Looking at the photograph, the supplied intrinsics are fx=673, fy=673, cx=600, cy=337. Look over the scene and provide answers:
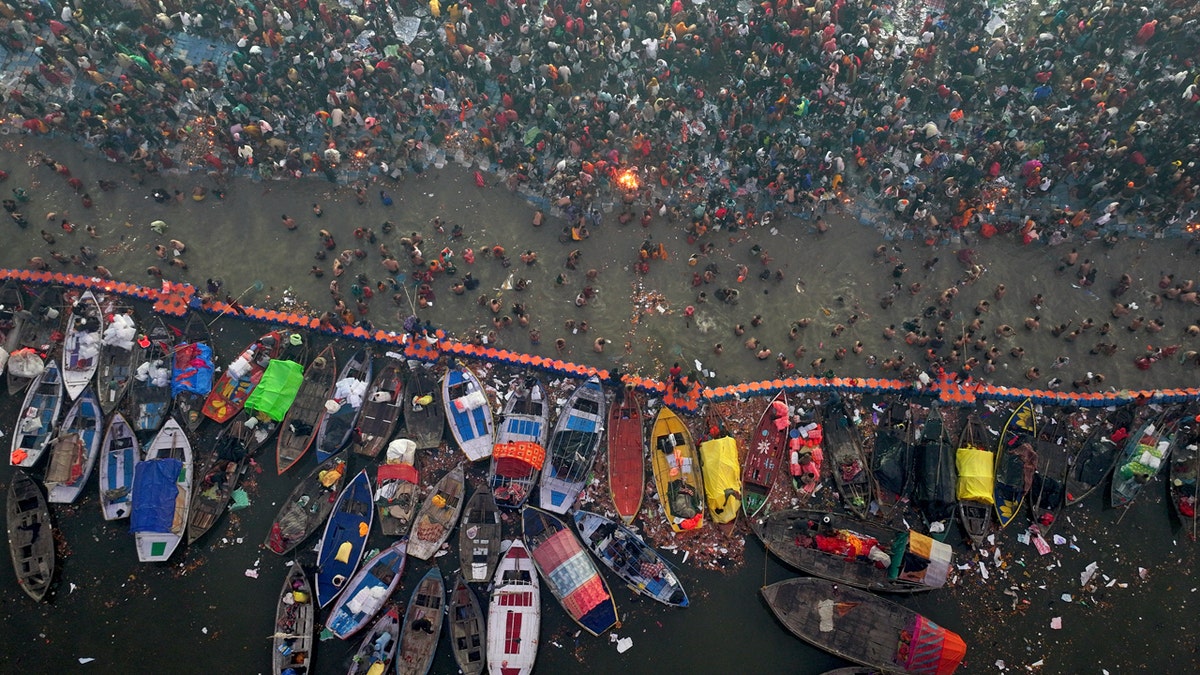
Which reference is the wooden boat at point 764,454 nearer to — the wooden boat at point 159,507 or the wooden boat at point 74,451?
the wooden boat at point 159,507

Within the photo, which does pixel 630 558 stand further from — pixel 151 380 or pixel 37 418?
pixel 37 418

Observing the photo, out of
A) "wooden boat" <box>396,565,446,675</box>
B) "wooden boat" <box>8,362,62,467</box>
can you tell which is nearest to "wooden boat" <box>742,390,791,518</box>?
"wooden boat" <box>396,565,446,675</box>

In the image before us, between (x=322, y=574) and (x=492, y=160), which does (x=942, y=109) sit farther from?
(x=322, y=574)

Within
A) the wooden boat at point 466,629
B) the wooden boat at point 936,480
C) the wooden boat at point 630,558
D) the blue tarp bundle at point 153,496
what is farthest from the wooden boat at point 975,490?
the blue tarp bundle at point 153,496

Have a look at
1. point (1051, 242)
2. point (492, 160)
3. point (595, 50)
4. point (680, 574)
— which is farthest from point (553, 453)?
point (1051, 242)

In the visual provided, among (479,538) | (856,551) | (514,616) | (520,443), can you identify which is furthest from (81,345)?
(856,551)
